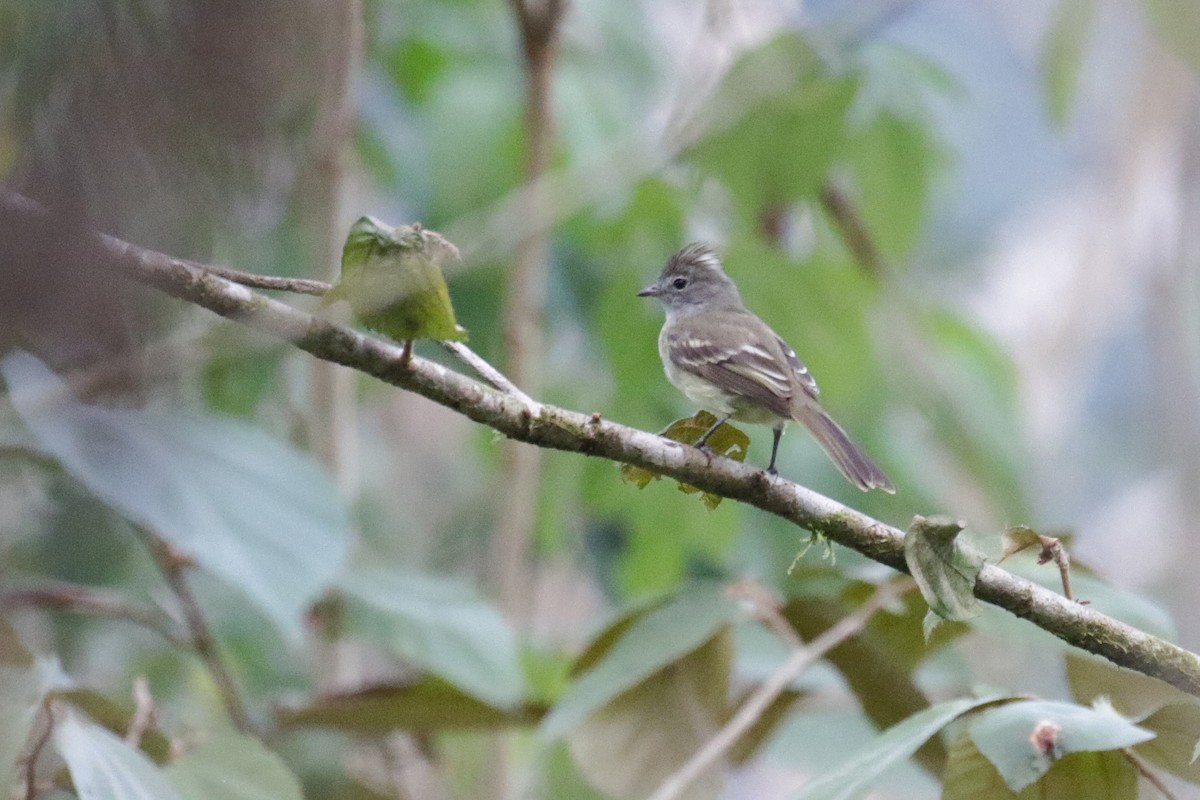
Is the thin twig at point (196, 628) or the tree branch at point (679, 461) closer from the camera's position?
the tree branch at point (679, 461)

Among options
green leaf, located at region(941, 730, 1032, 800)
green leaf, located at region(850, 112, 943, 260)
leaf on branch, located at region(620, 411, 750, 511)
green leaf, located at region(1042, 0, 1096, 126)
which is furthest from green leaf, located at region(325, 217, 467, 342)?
green leaf, located at region(850, 112, 943, 260)

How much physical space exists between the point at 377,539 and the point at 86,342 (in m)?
4.17

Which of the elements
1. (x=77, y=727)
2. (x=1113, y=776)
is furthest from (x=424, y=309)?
(x=1113, y=776)

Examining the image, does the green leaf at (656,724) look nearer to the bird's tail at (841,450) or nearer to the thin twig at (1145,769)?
the bird's tail at (841,450)

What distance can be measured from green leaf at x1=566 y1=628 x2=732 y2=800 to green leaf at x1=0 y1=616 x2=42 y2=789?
924mm

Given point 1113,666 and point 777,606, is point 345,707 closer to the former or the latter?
point 777,606

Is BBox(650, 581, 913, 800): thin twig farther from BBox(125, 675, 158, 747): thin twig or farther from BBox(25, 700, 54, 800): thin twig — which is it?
BBox(25, 700, 54, 800): thin twig

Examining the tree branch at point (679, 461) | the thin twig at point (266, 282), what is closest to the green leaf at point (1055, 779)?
the tree branch at point (679, 461)

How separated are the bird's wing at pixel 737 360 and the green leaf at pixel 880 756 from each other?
1059 mm

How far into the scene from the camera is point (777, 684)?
6.95 feet

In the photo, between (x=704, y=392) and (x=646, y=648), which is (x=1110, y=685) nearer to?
(x=646, y=648)

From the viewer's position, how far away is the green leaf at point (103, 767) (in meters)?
1.49

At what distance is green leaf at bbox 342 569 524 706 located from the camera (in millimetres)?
2762

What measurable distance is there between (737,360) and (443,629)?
852 mm
